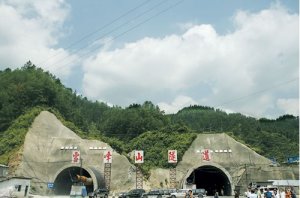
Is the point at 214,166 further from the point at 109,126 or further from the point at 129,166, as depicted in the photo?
the point at 109,126

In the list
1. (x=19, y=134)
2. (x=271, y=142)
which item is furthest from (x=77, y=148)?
(x=271, y=142)

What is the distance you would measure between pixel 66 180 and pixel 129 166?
10608 millimetres

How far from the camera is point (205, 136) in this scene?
62375 mm

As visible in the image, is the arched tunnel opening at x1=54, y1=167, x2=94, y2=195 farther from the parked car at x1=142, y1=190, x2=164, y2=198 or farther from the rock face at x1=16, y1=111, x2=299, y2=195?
the parked car at x1=142, y1=190, x2=164, y2=198

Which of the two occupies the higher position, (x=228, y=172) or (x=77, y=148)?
(x=77, y=148)

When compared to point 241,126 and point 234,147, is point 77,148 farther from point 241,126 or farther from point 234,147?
point 241,126

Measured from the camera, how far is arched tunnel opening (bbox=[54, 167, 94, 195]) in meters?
54.4

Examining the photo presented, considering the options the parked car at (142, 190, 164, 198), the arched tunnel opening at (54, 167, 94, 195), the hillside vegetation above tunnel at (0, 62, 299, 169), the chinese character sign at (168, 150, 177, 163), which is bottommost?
the parked car at (142, 190, 164, 198)

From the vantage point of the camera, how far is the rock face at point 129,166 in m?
53.7

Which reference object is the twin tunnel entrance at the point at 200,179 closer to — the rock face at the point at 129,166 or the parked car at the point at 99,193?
the rock face at the point at 129,166

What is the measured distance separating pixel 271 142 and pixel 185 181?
53.4 m

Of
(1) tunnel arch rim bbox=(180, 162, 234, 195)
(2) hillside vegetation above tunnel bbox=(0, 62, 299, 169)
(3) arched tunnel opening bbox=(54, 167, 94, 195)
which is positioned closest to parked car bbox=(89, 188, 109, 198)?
(3) arched tunnel opening bbox=(54, 167, 94, 195)

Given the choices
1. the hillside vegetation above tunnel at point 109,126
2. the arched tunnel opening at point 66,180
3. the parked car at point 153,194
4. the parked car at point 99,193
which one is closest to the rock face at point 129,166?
the arched tunnel opening at point 66,180

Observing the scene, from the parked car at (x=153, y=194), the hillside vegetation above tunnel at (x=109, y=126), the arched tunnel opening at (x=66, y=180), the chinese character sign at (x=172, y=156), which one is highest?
the hillside vegetation above tunnel at (x=109, y=126)
